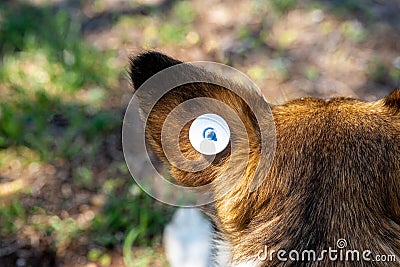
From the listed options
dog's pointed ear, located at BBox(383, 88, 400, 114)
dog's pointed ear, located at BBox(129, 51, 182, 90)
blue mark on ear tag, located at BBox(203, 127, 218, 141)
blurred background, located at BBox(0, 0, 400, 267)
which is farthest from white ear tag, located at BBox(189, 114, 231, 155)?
blurred background, located at BBox(0, 0, 400, 267)

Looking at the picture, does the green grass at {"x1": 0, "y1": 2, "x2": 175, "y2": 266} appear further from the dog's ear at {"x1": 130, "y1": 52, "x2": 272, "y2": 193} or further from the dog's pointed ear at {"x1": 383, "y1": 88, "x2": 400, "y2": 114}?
the dog's pointed ear at {"x1": 383, "y1": 88, "x2": 400, "y2": 114}

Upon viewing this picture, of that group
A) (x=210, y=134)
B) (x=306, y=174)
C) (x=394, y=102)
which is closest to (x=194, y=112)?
(x=210, y=134)

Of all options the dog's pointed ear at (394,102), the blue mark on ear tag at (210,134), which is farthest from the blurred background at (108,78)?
the dog's pointed ear at (394,102)

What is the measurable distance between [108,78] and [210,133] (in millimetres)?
2830

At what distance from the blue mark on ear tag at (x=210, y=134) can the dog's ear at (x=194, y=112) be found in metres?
0.06

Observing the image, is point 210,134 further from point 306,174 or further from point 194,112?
point 306,174

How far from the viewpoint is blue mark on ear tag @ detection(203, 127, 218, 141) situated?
2.05 m

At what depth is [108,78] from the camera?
4.76 m

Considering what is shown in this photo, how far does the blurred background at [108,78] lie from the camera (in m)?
3.80

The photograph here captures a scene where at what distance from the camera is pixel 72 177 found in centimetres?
411

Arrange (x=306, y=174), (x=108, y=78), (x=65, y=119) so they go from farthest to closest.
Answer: (x=108, y=78)
(x=65, y=119)
(x=306, y=174)

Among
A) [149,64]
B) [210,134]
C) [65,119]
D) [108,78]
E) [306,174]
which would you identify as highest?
[108,78]

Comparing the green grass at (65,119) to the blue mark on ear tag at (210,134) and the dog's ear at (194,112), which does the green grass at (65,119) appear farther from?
the blue mark on ear tag at (210,134)

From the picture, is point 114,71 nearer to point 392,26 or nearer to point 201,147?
point 392,26
